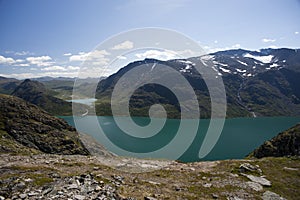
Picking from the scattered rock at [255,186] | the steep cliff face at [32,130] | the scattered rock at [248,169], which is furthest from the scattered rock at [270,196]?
the steep cliff face at [32,130]

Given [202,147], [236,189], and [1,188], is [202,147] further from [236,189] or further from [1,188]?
[1,188]

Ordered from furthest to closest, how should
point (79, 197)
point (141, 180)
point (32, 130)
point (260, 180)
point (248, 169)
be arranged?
point (32, 130)
point (248, 169)
point (260, 180)
point (141, 180)
point (79, 197)

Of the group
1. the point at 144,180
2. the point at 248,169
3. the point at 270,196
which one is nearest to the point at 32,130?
the point at 144,180

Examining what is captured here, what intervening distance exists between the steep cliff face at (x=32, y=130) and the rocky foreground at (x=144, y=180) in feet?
88.1

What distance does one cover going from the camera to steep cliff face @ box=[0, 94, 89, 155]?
208 feet

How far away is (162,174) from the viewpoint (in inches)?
1283

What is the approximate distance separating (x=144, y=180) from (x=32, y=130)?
55618mm

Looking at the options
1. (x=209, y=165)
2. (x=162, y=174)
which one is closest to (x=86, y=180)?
(x=162, y=174)

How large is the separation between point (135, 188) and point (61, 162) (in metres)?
16.0

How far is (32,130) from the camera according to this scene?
234 feet

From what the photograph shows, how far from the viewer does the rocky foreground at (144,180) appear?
20.7 metres

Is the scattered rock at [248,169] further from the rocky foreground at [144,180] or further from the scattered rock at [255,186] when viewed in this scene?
the scattered rock at [255,186]

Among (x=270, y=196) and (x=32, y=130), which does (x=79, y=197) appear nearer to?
(x=270, y=196)

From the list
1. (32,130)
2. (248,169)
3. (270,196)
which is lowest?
(32,130)
